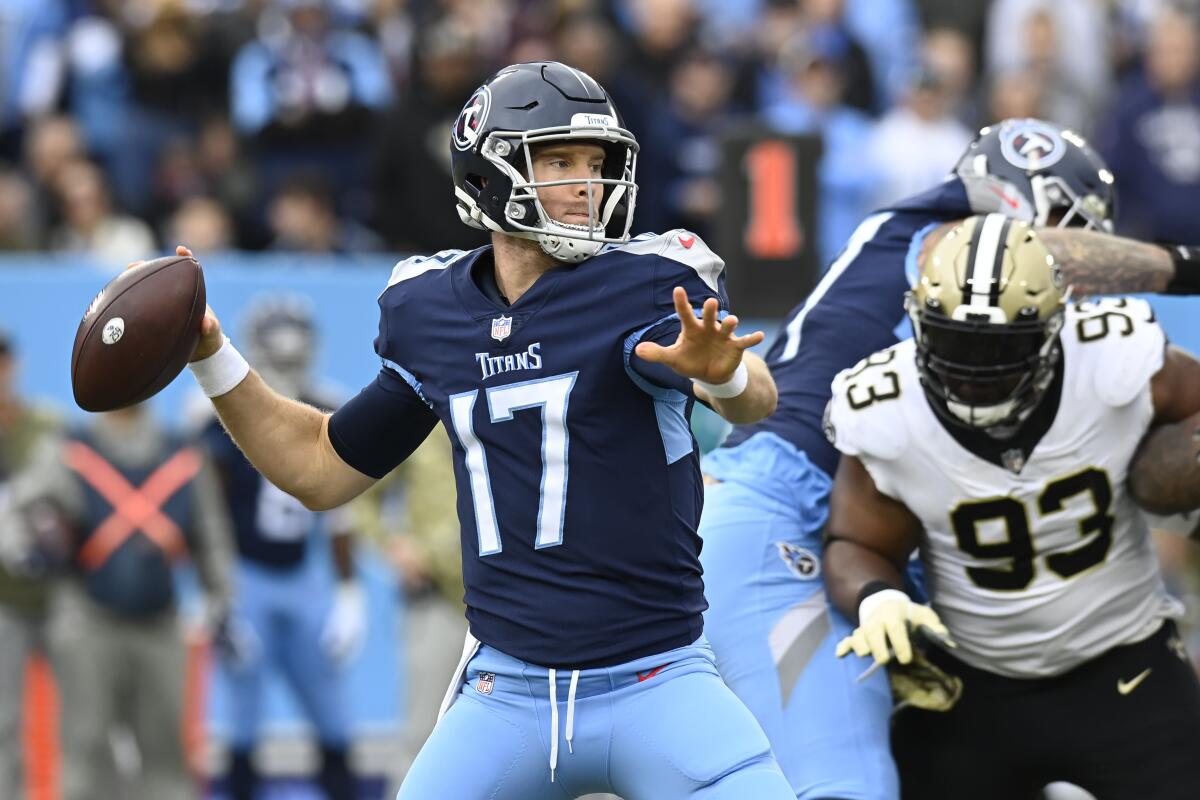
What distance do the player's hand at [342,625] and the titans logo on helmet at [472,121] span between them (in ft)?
15.1

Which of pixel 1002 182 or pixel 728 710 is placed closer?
pixel 728 710

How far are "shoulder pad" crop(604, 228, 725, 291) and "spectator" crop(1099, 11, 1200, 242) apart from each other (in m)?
5.68

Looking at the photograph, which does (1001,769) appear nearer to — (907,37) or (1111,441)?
(1111,441)

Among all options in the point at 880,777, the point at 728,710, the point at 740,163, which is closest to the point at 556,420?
the point at 728,710

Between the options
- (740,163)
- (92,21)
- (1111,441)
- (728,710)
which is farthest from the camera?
(92,21)

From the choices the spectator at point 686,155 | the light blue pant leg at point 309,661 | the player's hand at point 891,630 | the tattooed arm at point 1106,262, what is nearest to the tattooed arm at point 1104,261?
the tattooed arm at point 1106,262

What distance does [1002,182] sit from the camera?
535cm

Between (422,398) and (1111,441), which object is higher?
(422,398)

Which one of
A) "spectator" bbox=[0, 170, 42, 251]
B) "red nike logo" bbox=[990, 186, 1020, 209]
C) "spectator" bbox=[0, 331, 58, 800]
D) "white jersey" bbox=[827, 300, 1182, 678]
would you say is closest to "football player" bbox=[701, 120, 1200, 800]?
"red nike logo" bbox=[990, 186, 1020, 209]

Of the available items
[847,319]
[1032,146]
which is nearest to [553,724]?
[847,319]

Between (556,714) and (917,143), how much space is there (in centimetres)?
598

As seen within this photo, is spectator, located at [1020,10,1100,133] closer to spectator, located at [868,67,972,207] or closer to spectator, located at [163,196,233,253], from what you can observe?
spectator, located at [868,67,972,207]

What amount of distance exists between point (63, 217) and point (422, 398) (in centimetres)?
595

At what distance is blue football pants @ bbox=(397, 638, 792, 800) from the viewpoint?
3912 millimetres
